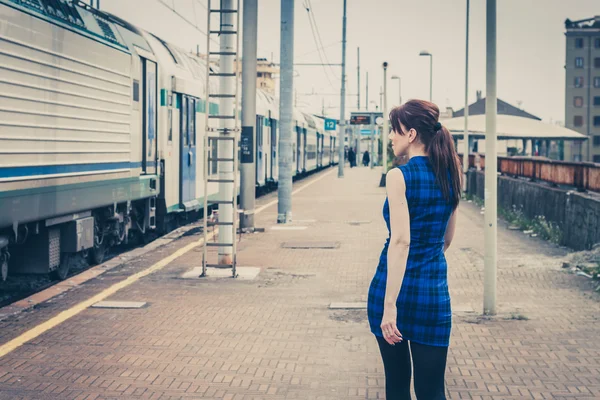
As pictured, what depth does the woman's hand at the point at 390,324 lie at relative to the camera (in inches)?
158

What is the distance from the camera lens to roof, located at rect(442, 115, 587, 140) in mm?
43938

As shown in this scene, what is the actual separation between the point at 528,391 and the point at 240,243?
375 inches

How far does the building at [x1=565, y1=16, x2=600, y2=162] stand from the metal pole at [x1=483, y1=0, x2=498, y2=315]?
115m

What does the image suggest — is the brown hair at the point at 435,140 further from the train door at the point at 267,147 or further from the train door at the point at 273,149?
the train door at the point at 273,149

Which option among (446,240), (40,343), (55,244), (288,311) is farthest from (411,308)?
(55,244)

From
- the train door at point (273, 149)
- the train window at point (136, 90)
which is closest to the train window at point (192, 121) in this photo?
the train window at point (136, 90)

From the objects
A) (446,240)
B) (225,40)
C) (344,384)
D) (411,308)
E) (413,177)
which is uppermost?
(225,40)

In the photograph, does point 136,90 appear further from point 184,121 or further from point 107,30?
point 184,121

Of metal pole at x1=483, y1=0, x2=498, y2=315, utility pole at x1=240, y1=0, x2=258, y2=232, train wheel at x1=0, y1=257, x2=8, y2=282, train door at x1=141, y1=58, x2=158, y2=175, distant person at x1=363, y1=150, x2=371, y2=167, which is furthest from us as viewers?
distant person at x1=363, y1=150, x2=371, y2=167

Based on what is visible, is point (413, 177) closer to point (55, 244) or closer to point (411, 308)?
point (411, 308)

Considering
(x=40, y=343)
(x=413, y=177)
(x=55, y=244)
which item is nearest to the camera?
(x=413, y=177)

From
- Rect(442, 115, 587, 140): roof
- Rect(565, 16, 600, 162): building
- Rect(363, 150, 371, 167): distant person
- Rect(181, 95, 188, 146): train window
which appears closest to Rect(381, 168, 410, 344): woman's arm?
Rect(181, 95, 188, 146): train window

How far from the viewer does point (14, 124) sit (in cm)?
916

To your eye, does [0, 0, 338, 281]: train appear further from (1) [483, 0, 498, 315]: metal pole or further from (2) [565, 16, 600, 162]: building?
(2) [565, 16, 600, 162]: building
